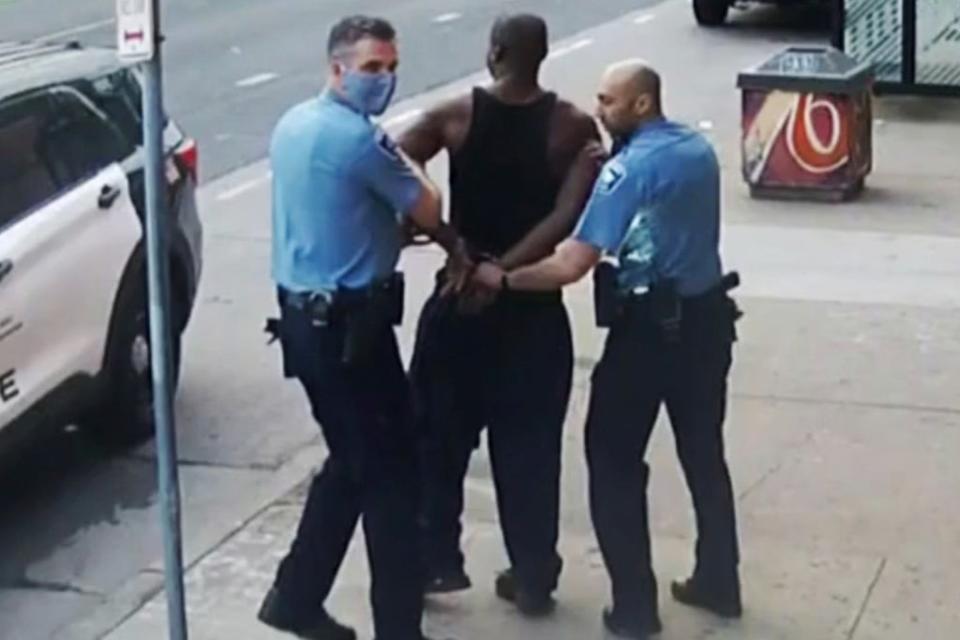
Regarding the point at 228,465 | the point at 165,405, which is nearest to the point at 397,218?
the point at 165,405

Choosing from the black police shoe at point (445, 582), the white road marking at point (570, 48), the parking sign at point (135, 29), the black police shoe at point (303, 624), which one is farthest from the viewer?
the white road marking at point (570, 48)

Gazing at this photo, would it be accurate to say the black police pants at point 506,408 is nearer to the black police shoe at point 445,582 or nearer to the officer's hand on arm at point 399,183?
the black police shoe at point 445,582

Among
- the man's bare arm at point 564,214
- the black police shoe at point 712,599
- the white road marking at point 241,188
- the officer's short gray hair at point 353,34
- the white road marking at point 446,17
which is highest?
the officer's short gray hair at point 353,34

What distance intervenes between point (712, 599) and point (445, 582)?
0.86 meters

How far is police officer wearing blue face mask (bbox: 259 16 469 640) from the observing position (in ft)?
21.5

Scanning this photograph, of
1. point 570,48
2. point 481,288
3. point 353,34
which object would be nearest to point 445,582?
point 481,288

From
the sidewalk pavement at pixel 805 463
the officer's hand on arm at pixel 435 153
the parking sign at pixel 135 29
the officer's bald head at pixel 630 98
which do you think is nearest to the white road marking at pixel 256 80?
the sidewalk pavement at pixel 805 463

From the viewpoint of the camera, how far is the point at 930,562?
790 centimetres

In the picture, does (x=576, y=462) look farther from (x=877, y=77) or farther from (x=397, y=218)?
(x=877, y=77)

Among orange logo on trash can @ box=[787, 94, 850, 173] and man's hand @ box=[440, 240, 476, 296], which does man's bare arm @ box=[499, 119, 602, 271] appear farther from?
orange logo on trash can @ box=[787, 94, 850, 173]

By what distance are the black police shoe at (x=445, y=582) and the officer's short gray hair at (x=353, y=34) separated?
5.95ft

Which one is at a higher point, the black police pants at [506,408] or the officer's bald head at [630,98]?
the officer's bald head at [630,98]

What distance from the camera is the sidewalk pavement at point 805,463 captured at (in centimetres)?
747

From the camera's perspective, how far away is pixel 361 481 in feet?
22.3
